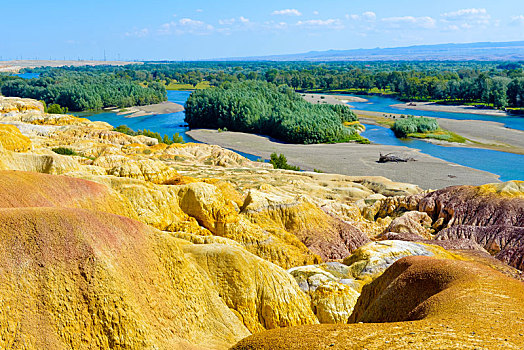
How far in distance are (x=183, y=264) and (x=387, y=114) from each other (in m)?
145

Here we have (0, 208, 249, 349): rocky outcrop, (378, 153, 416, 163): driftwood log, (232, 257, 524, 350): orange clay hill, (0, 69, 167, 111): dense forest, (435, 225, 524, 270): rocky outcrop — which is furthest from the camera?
(0, 69, 167, 111): dense forest

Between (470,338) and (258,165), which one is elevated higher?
(470,338)

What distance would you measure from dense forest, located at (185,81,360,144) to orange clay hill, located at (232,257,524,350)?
100m

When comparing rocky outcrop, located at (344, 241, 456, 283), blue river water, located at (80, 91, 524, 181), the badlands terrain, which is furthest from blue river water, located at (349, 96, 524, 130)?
the badlands terrain

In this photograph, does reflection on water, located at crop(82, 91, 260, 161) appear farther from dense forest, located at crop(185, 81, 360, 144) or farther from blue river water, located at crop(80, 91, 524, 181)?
dense forest, located at crop(185, 81, 360, 144)

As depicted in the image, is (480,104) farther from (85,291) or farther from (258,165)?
(85,291)

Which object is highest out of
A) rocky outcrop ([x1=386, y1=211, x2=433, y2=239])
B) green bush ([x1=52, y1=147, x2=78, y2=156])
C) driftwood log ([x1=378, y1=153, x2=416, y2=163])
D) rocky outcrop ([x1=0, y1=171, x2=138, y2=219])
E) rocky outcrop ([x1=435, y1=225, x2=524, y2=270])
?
rocky outcrop ([x1=0, y1=171, x2=138, y2=219])

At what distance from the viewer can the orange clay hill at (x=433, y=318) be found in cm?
896

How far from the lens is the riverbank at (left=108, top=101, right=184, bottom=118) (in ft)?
520

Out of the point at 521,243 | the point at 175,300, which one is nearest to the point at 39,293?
the point at 175,300

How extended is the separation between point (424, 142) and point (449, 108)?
2304 inches

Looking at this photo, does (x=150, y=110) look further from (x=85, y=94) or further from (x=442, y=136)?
(x=442, y=136)

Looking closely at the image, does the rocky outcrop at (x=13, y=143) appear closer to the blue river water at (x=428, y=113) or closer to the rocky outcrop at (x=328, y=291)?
the rocky outcrop at (x=328, y=291)

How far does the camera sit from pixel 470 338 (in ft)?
29.1
